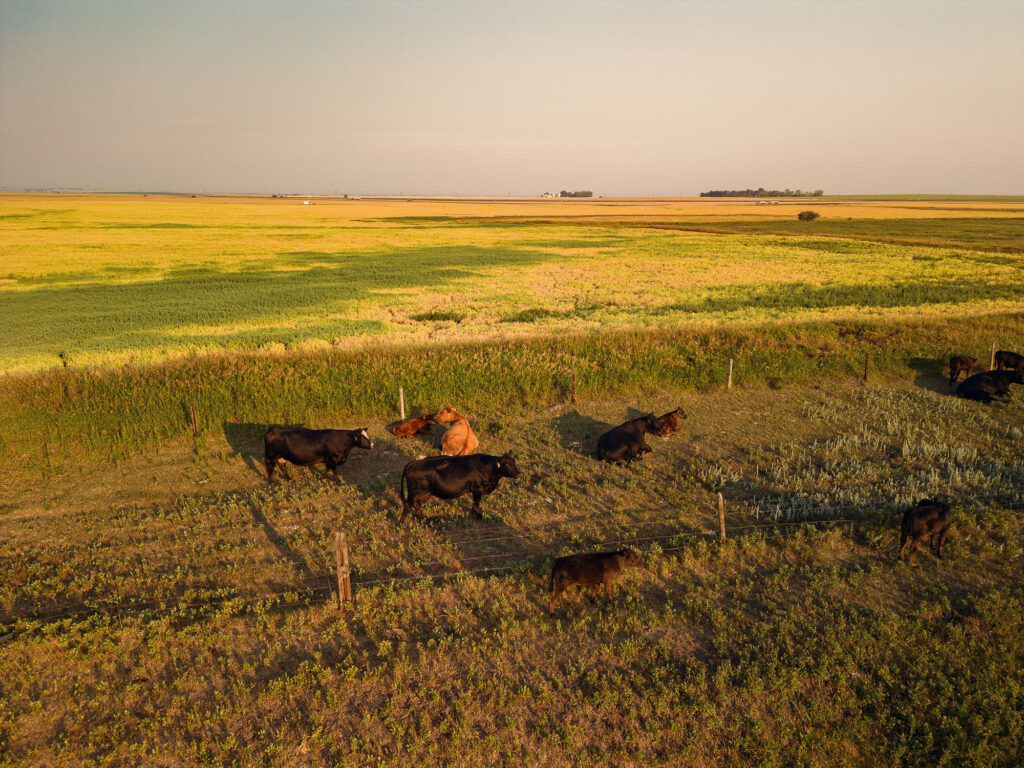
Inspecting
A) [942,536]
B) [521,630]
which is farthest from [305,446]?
[942,536]

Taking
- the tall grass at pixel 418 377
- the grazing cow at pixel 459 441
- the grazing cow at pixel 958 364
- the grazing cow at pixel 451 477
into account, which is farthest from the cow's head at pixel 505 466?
the grazing cow at pixel 958 364

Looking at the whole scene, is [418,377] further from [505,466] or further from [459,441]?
[505,466]

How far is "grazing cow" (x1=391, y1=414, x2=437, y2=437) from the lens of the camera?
14.7 m

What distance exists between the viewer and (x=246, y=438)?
14781 millimetres

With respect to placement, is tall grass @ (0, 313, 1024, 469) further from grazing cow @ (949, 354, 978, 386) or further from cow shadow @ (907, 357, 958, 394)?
grazing cow @ (949, 354, 978, 386)

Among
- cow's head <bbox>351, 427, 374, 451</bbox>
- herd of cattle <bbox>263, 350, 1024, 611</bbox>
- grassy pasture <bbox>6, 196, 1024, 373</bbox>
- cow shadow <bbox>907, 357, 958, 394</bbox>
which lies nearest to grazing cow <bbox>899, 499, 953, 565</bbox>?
herd of cattle <bbox>263, 350, 1024, 611</bbox>

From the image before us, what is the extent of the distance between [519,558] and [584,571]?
63.2 inches

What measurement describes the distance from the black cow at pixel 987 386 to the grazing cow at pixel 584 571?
14.7 m

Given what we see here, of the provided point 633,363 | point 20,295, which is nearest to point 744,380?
point 633,363

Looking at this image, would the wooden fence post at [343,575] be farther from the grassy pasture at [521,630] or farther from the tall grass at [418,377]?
the tall grass at [418,377]

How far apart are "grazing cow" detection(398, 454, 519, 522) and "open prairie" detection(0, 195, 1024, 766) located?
0.53 m

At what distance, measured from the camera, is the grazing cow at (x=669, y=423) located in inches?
573

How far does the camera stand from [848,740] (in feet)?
20.0

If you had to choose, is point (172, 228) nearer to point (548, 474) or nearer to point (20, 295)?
point (20, 295)
